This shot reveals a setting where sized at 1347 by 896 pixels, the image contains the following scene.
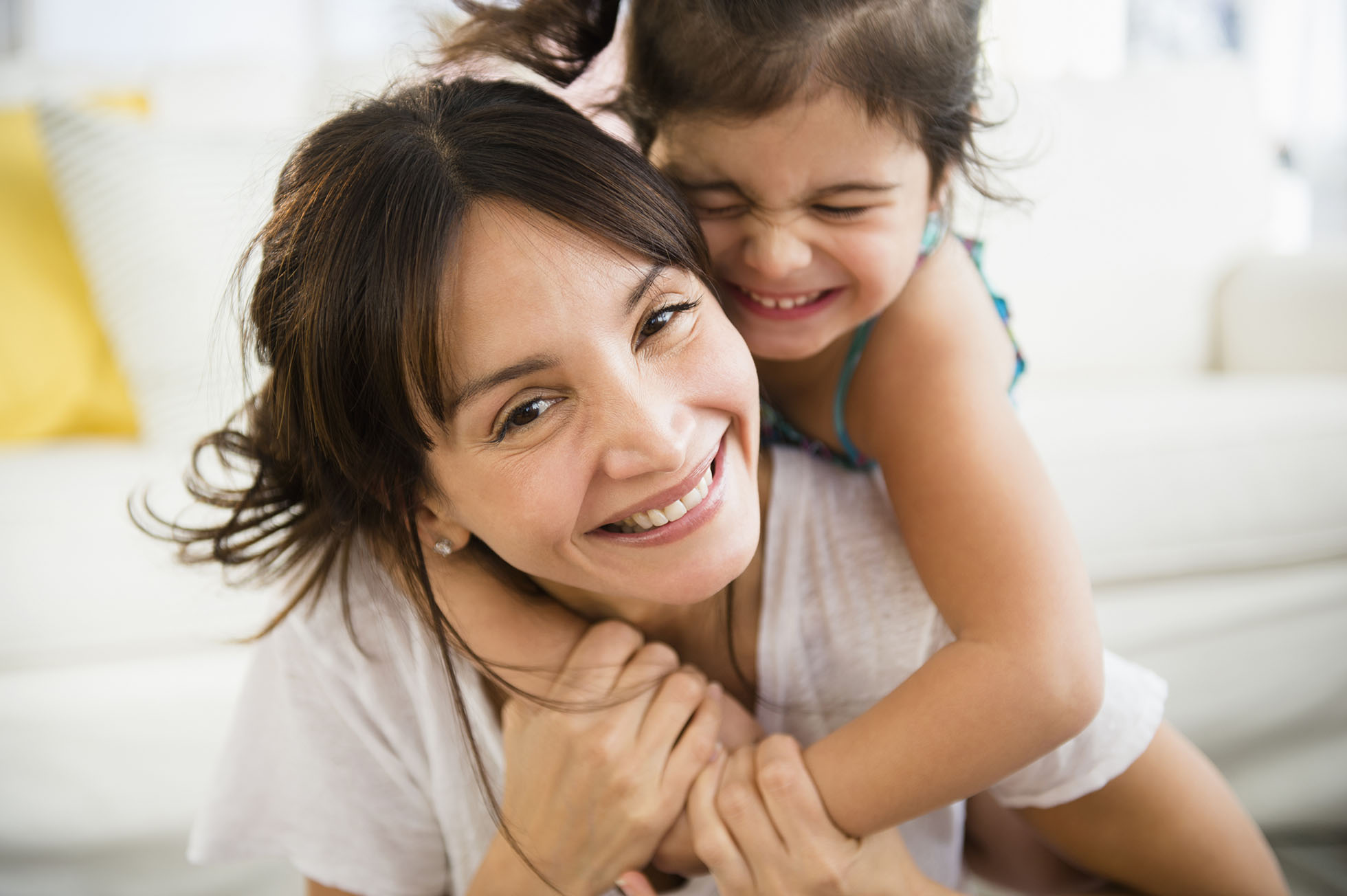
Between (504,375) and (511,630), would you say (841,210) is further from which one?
(511,630)

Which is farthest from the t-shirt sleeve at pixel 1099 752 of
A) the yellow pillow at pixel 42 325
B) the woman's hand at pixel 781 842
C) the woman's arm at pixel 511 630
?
the yellow pillow at pixel 42 325

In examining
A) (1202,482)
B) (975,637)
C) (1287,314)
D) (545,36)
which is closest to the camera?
→ (975,637)

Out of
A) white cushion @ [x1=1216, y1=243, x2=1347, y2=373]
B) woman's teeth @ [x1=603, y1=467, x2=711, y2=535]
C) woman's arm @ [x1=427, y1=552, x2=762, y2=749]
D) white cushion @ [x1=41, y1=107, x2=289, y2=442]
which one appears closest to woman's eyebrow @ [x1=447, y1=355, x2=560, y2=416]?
woman's teeth @ [x1=603, y1=467, x2=711, y2=535]

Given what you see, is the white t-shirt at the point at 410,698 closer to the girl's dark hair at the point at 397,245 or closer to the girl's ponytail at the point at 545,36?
the girl's dark hair at the point at 397,245

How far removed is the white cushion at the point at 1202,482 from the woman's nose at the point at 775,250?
0.72 m

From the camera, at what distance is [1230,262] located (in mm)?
2117

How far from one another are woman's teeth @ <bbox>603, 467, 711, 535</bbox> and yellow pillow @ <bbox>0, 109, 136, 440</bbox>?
4.70ft

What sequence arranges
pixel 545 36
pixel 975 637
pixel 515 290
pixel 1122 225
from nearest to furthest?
pixel 515 290
pixel 975 637
pixel 545 36
pixel 1122 225

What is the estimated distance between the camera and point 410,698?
1028mm

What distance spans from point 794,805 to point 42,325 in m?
1.62

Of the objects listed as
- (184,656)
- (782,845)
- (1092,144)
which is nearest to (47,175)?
(184,656)

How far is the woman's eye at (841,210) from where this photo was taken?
95 centimetres

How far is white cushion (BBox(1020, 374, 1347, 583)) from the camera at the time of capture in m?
1.50

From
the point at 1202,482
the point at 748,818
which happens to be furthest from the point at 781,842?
the point at 1202,482
